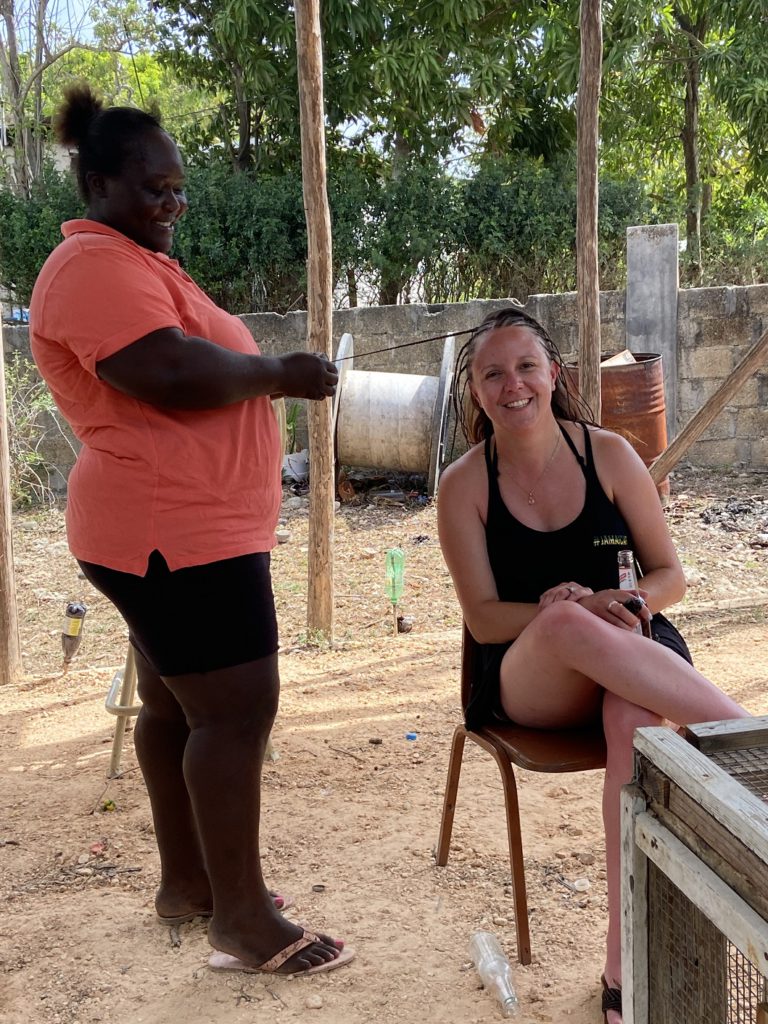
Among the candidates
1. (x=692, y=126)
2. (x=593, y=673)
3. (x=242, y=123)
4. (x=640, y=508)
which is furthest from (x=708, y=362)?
(x=593, y=673)

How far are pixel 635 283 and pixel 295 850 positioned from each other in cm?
701

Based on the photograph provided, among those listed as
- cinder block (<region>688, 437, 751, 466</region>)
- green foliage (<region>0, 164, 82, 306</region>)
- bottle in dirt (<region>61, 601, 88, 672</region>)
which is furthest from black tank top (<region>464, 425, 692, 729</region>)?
green foliage (<region>0, 164, 82, 306</region>)

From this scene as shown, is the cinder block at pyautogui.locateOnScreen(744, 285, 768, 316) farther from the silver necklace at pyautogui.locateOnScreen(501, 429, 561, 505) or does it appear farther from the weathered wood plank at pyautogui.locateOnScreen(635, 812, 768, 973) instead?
the weathered wood plank at pyautogui.locateOnScreen(635, 812, 768, 973)

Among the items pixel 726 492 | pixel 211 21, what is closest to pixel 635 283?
pixel 726 492

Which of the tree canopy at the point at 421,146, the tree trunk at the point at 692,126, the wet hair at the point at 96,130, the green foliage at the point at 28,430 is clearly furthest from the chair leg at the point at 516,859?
the tree trunk at the point at 692,126

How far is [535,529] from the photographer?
267 centimetres

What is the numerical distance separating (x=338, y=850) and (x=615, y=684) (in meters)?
1.28

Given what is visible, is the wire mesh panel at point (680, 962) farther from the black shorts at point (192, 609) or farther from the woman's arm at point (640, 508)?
the woman's arm at point (640, 508)

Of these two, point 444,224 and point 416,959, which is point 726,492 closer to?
point 444,224

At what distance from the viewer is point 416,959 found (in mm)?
2547

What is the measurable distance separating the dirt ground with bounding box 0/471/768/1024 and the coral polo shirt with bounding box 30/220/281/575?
1082 mm

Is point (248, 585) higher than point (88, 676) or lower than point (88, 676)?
higher

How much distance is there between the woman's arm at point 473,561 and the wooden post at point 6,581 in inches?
108

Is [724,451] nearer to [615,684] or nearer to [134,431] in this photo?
[615,684]
